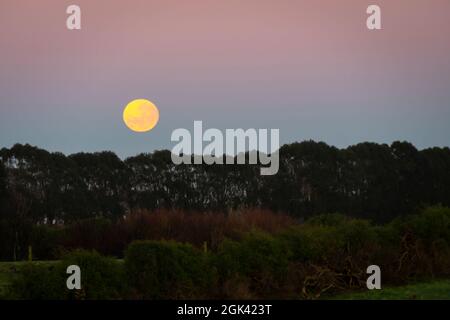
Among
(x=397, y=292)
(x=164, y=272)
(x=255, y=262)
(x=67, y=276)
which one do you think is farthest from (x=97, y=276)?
(x=397, y=292)

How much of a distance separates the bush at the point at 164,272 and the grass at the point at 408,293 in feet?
11.6

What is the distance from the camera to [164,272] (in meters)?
13.3

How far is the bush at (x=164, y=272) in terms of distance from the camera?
42.9 feet

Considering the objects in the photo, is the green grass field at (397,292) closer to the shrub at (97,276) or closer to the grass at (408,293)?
the grass at (408,293)

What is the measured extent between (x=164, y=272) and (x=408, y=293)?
5.80 m

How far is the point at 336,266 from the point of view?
1659cm

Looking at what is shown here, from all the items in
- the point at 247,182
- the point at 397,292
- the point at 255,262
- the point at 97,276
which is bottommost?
the point at 397,292

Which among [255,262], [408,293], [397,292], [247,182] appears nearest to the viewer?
[255,262]

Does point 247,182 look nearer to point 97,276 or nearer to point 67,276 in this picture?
point 97,276

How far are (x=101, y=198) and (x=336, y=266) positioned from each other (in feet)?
111

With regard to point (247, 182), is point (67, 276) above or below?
above

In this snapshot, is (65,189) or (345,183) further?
(345,183)

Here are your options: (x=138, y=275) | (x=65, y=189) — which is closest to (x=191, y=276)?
(x=138, y=275)

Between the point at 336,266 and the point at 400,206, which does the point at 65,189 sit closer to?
the point at 400,206
